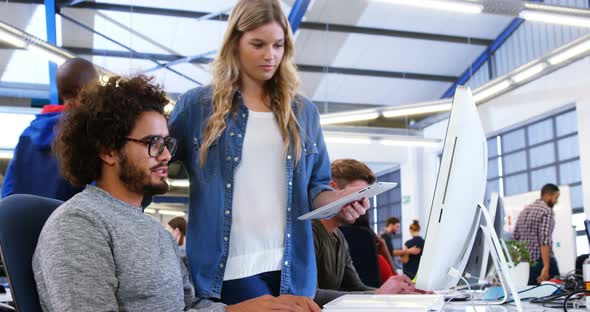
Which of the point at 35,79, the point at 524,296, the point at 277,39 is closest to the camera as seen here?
the point at 277,39

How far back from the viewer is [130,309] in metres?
1.09

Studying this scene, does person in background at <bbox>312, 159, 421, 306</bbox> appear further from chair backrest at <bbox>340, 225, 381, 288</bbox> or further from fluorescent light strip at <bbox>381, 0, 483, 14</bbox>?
fluorescent light strip at <bbox>381, 0, 483, 14</bbox>

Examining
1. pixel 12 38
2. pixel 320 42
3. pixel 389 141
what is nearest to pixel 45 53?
pixel 12 38

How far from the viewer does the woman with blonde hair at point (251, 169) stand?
4.48ft

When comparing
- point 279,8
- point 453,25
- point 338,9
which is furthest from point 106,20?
point 279,8

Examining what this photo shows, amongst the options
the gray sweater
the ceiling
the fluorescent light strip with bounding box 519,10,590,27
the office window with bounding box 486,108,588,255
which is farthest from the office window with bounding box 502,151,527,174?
the gray sweater

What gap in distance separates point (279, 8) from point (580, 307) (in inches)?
42.1

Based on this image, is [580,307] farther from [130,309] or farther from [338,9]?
[338,9]

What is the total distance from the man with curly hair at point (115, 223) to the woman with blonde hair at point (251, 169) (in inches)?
3.9

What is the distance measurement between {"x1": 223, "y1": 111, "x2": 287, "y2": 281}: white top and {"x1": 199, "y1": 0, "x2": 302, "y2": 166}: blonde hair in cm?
4

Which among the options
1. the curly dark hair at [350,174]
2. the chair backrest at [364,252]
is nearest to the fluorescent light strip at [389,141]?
the chair backrest at [364,252]

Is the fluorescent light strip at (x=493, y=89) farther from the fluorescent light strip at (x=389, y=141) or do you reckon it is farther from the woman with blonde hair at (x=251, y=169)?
the woman with blonde hair at (x=251, y=169)

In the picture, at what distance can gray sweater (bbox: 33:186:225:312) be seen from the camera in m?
1.01

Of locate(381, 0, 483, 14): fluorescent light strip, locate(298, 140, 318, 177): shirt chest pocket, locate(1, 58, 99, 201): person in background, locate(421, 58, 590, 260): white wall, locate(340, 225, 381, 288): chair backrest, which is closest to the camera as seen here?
locate(298, 140, 318, 177): shirt chest pocket
